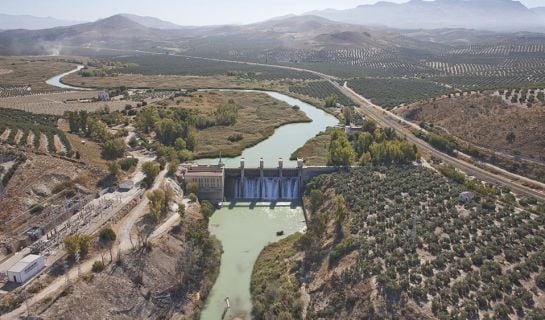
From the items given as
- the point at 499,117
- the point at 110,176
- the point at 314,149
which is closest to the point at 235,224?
the point at 110,176

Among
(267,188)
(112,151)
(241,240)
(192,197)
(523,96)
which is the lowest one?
(241,240)

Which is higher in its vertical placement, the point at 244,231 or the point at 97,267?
the point at 97,267

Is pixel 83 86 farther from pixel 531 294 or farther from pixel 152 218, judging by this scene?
pixel 531 294

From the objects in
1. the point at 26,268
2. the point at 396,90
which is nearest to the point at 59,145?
the point at 26,268

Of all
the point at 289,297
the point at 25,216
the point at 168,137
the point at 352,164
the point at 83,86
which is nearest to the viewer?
the point at 289,297

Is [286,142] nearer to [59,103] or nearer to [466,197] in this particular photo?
[466,197]

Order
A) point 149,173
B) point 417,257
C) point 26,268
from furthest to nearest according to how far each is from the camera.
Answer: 1. point 149,173
2. point 417,257
3. point 26,268
